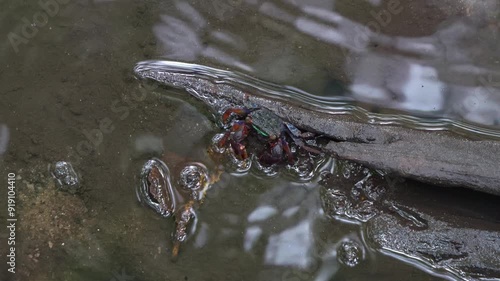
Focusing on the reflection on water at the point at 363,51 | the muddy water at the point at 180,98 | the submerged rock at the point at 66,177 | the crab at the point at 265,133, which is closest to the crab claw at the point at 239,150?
the crab at the point at 265,133

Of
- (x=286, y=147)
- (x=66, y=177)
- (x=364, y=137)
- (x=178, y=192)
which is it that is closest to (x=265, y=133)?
(x=286, y=147)

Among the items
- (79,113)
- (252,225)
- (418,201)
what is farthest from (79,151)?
(418,201)

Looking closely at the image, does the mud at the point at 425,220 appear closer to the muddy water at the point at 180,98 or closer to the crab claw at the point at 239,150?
the muddy water at the point at 180,98

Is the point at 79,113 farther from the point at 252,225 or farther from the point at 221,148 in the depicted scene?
the point at 252,225

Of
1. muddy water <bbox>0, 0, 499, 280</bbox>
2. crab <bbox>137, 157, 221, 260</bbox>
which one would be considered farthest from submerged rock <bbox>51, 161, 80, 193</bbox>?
crab <bbox>137, 157, 221, 260</bbox>

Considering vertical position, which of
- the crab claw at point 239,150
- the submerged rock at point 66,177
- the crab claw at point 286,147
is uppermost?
the crab claw at point 286,147

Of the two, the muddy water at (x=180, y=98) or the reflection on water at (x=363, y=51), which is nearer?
the muddy water at (x=180, y=98)
